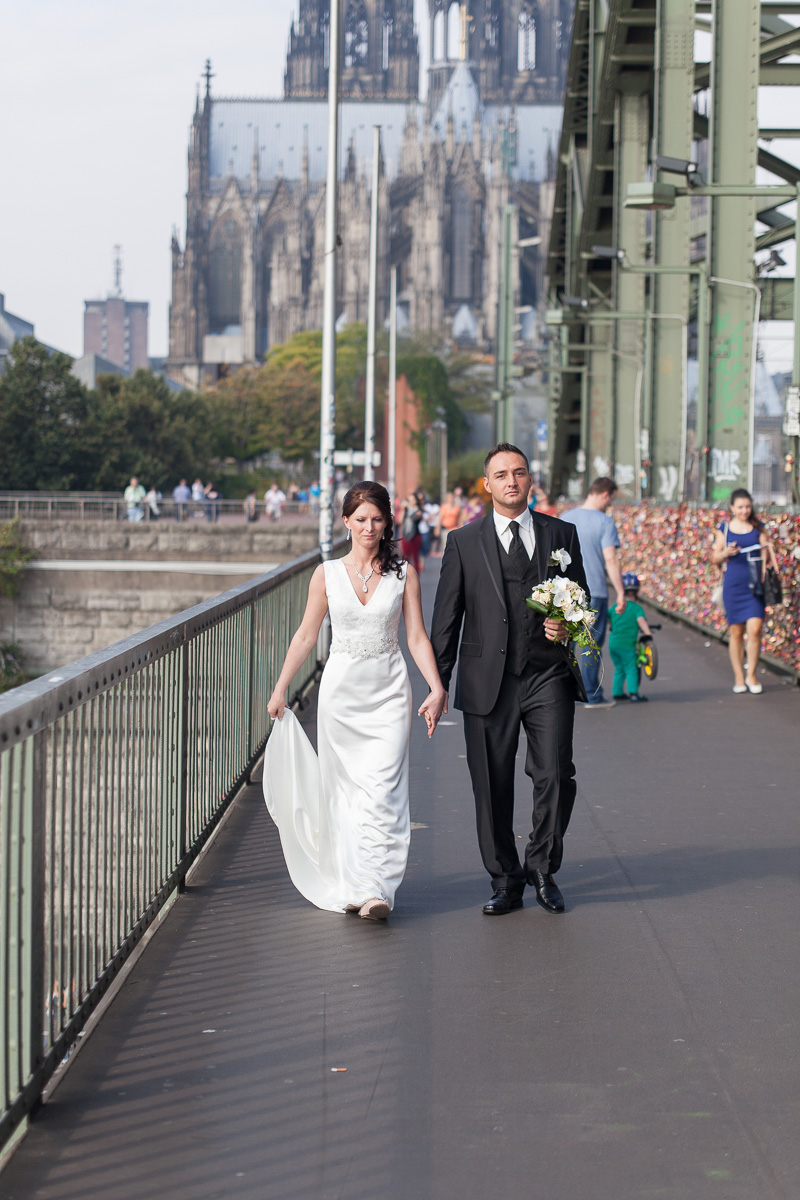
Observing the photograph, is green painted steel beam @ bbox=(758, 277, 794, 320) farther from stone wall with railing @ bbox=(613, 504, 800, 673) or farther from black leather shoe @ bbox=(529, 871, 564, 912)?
black leather shoe @ bbox=(529, 871, 564, 912)

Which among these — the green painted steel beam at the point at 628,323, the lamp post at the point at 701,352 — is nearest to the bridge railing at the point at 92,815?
the lamp post at the point at 701,352

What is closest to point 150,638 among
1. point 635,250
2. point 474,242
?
point 635,250

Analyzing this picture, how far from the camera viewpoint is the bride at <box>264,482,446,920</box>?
5664 mm

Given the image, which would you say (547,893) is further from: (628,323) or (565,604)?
(628,323)

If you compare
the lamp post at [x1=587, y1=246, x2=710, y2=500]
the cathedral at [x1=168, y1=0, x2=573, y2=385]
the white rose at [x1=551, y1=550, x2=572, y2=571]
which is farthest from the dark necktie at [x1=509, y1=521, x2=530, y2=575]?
the cathedral at [x1=168, y1=0, x2=573, y2=385]

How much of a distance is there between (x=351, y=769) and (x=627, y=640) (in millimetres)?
6979

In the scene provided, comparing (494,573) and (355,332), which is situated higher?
(355,332)

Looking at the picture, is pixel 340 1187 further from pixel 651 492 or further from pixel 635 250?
pixel 635 250

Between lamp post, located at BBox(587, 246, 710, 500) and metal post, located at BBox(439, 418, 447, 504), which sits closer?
lamp post, located at BBox(587, 246, 710, 500)

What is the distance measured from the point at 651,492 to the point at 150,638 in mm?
20081

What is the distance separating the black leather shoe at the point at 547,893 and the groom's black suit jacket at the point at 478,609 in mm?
625

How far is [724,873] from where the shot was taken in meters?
6.46

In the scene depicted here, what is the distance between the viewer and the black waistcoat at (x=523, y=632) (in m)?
5.91

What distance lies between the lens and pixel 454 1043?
14.1ft
